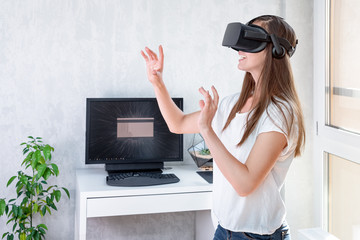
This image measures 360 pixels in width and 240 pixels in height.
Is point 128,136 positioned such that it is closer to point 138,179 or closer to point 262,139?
point 138,179

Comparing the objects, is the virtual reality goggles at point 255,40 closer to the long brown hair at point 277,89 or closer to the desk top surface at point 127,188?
the long brown hair at point 277,89

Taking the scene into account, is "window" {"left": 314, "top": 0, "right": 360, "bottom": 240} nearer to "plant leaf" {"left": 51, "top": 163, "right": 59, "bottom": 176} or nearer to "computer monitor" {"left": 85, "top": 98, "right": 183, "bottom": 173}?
"computer monitor" {"left": 85, "top": 98, "right": 183, "bottom": 173}

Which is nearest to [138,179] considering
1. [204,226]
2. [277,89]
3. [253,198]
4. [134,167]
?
[134,167]

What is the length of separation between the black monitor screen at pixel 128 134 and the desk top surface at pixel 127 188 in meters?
0.10

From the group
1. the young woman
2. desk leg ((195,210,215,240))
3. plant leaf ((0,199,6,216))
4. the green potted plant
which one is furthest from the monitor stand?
the young woman

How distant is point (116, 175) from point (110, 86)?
585mm

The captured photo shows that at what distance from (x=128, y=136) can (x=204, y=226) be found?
74cm

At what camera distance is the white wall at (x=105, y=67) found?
277 centimetres

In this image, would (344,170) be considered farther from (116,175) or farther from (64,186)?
(64,186)

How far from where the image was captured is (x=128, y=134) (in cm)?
279

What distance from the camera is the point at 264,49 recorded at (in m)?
1.56

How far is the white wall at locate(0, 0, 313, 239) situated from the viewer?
2.77m

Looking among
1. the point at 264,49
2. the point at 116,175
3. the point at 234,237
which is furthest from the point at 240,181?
the point at 116,175

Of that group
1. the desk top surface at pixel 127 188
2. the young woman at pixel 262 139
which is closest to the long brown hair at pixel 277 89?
the young woman at pixel 262 139
